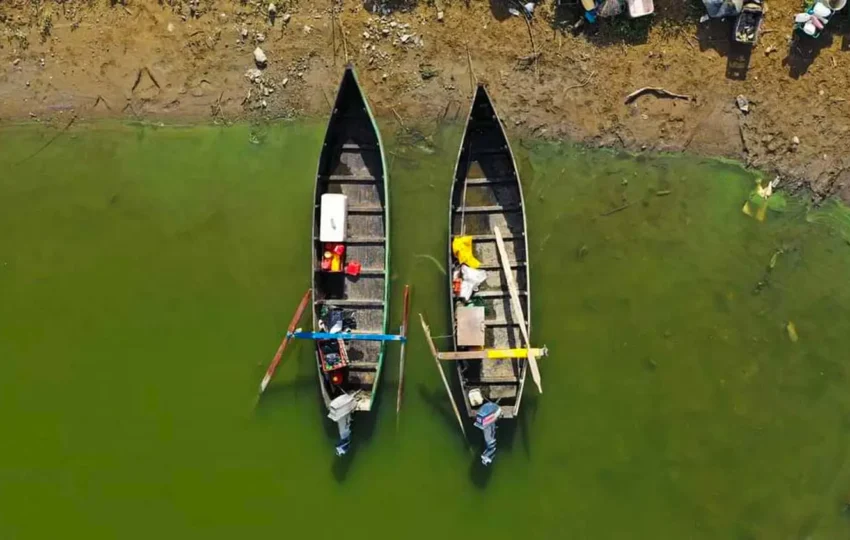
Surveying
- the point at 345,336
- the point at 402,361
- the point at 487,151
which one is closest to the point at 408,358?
the point at 402,361

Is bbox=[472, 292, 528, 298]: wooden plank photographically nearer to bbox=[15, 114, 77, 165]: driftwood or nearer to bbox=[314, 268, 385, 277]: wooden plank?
bbox=[314, 268, 385, 277]: wooden plank

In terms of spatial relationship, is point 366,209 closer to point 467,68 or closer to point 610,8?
point 467,68

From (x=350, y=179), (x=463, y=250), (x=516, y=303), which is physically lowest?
(x=516, y=303)

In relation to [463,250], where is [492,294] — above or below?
below

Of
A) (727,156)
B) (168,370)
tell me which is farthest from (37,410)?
(727,156)

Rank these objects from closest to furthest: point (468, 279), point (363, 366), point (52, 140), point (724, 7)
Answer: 1. point (724, 7)
2. point (468, 279)
3. point (363, 366)
4. point (52, 140)

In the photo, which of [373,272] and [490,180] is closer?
[490,180]

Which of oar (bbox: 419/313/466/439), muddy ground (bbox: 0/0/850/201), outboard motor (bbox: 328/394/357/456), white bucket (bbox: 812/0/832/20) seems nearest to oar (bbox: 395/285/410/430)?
oar (bbox: 419/313/466/439)

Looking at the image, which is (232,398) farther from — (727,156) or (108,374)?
(727,156)

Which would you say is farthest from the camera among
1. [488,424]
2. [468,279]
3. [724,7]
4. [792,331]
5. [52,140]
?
[52,140]
